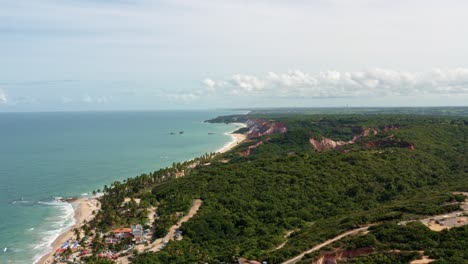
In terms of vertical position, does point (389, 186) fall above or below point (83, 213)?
above

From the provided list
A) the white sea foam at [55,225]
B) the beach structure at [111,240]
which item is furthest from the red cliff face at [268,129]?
the beach structure at [111,240]

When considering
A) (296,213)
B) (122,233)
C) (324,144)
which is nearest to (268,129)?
(324,144)

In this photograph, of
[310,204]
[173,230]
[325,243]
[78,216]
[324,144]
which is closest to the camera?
[325,243]

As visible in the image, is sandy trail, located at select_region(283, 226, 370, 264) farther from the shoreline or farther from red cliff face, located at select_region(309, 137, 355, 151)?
red cliff face, located at select_region(309, 137, 355, 151)

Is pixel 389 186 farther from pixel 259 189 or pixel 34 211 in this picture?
pixel 34 211

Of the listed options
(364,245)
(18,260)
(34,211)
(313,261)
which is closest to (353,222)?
(364,245)

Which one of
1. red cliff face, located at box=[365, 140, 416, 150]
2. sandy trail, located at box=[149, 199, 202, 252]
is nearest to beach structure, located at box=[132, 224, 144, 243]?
sandy trail, located at box=[149, 199, 202, 252]

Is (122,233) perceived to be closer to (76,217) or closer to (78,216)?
(76,217)
